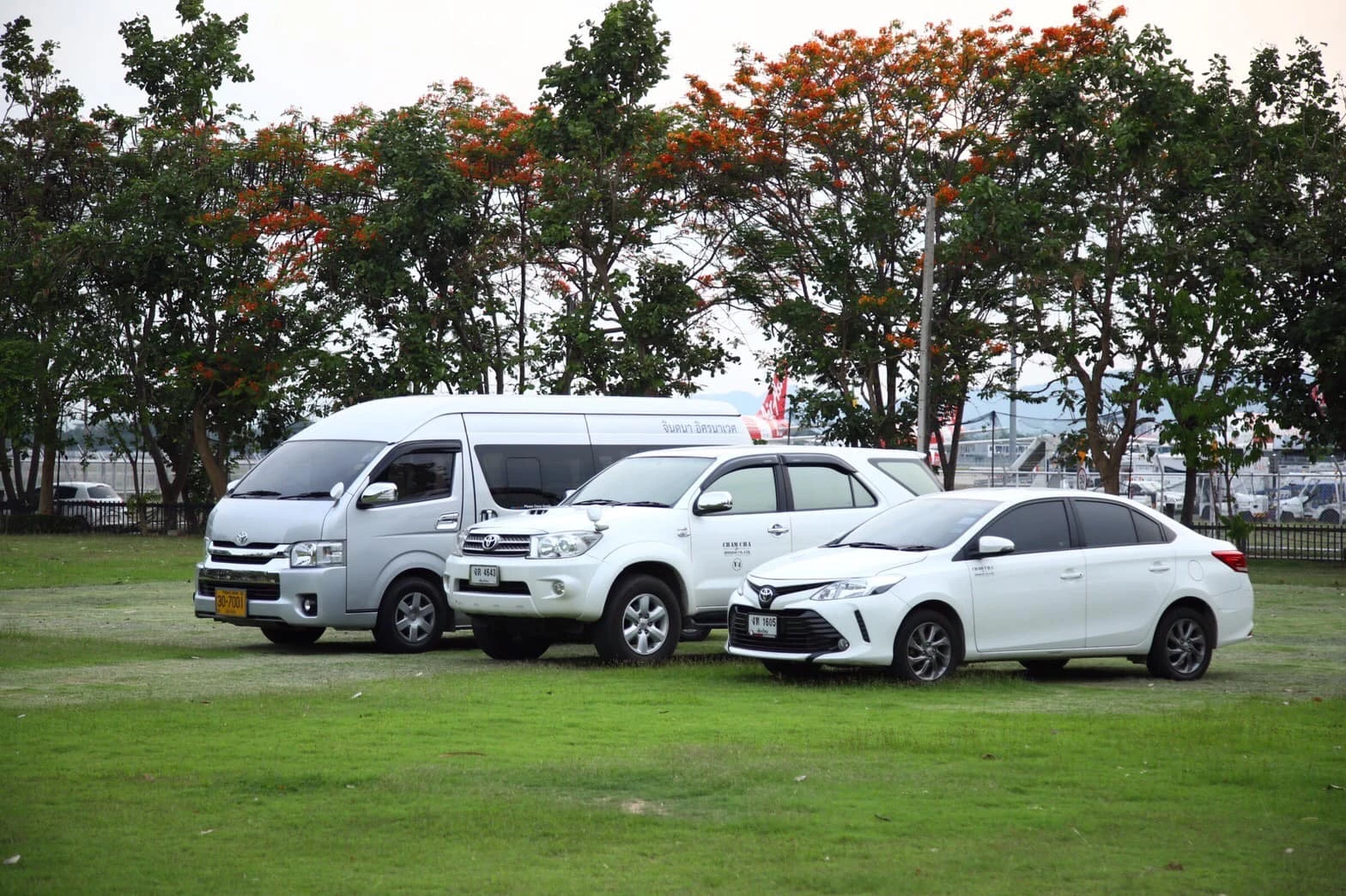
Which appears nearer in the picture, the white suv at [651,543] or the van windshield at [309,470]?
the white suv at [651,543]

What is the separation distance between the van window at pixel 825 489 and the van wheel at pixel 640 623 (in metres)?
1.62

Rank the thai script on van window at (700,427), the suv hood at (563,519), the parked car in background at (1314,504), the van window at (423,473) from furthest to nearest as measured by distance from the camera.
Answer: the parked car in background at (1314,504)
the thai script on van window at (700,427)
the van window at (423,473)
the suv hood at (563,519)

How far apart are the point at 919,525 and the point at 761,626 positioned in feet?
5.31

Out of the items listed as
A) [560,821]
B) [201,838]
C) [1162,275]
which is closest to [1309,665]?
[560,821]

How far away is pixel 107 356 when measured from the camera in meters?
42.3

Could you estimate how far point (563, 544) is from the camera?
45.9ft

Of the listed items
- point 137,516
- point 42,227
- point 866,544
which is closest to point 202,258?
point 42,227

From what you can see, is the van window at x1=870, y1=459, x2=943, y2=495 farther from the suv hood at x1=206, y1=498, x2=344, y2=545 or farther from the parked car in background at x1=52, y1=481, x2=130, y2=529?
the parked car in background at x1=52, y1=481, x2=130, y2=529

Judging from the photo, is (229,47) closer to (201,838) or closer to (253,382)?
(253,382)

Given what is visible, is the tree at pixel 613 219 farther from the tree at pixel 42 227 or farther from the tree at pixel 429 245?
the tree at pixel 42 227

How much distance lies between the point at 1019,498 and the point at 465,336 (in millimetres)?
25416

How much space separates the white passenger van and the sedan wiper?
390cm

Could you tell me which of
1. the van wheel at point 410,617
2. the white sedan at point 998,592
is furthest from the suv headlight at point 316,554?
the white sedan at point 998,592

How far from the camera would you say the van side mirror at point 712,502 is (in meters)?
14.5
